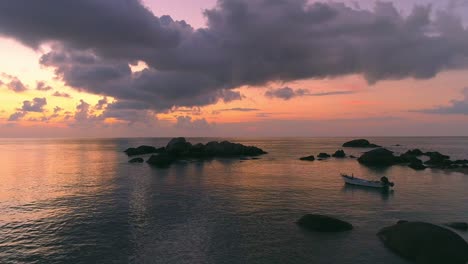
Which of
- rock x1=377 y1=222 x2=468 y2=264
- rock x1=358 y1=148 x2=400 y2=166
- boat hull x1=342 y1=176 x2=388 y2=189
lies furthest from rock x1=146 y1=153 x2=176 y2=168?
rock x1=377 y1=222 x2=468 y2=264

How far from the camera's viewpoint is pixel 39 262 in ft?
75.8

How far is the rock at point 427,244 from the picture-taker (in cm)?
2227

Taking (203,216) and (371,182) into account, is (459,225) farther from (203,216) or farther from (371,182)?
(203,216)

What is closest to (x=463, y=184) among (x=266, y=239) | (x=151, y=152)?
(x=266, y=239)

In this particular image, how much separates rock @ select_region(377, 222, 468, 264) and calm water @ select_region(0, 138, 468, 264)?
1355 millimetres

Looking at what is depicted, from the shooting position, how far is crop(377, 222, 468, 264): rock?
22.3 metres

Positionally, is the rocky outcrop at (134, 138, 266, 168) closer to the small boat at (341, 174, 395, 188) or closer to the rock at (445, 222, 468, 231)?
the small boat at (341, 174, 395, 188)

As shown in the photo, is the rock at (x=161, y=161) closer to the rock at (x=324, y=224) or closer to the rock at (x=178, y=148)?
the rock at (x=178, y=148)

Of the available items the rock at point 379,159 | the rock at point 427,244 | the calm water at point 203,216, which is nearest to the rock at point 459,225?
the calm water at point 203,216

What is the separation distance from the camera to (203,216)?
35.1 meters

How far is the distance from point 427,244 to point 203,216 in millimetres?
21372

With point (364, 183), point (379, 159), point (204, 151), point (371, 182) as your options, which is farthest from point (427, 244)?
point (204, 151)

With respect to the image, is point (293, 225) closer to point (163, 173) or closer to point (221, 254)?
point (221, 254)

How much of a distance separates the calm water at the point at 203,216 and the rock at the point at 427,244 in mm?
1355
